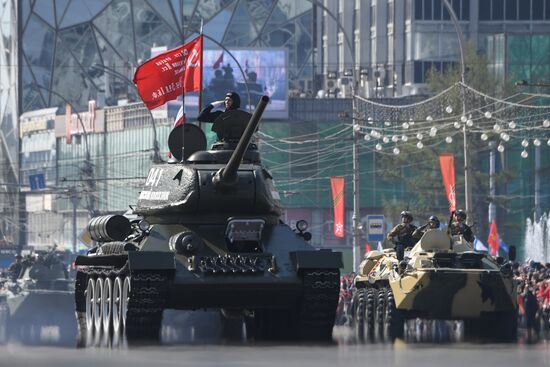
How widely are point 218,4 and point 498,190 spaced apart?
79.3m

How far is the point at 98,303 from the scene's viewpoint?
3384 centimetres

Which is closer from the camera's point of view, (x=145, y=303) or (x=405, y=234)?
(x=145, y=303)

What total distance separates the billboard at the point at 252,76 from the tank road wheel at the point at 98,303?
8725 centimetres

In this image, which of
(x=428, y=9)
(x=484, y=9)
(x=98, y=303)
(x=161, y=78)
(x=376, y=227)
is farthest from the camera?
(x=484, y=9)

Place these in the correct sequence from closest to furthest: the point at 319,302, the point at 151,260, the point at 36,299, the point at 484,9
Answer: the point at 151,260
the point at 319,302
the point at 36,299
the point at 484,9

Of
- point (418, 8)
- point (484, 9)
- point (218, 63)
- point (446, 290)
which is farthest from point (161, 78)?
point (484, 9)

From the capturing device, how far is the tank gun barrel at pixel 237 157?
101ft

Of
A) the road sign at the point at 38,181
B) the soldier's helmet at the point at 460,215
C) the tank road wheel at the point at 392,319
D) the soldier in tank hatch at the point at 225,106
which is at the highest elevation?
the road sign at the point at 38,181

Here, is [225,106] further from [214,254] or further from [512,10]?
[512,10]

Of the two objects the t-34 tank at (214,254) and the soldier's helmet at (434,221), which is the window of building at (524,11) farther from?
the t-34 tank at (214,254)

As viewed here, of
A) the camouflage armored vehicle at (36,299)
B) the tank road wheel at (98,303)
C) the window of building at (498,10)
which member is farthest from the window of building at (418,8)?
the tank road wheel at (98,303)

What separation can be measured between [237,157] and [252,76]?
301 ft

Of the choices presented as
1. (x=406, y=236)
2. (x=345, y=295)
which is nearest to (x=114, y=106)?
(x=345, y=295)

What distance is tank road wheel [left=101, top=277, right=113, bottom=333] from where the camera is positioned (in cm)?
3241
